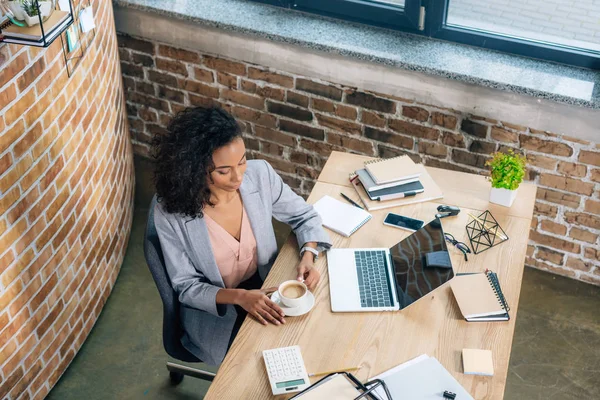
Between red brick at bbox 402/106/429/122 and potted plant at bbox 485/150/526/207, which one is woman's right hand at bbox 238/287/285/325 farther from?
red brick at bbox 402/106/429/122

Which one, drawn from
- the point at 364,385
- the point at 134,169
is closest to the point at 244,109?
the point at 134,169

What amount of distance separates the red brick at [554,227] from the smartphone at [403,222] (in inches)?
45.6

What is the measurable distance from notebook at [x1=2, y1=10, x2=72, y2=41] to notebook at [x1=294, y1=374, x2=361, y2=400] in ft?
4.32

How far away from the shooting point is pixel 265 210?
246 centimetres

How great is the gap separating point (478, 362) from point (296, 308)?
57 centimetres

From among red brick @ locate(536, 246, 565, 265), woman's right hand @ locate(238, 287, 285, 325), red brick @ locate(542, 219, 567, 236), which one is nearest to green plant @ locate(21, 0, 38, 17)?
woman's right hand @ locate(238, 287, 285, 325)

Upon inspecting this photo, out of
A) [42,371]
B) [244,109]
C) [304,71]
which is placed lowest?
[42,371]

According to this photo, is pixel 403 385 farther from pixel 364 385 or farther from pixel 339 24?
pixel 339 24

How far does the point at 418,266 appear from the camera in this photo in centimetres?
221

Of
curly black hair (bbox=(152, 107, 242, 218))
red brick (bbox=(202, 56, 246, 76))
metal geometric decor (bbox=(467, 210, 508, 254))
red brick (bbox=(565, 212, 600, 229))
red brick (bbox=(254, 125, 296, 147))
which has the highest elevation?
curly black hair (bbox=(152, 107, 242, 218))

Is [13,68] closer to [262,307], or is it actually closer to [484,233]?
[262,307]

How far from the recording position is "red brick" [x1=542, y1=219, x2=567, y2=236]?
11.1ft

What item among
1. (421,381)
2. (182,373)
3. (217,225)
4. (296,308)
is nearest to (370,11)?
(217,225)

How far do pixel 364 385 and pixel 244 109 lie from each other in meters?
2.15
